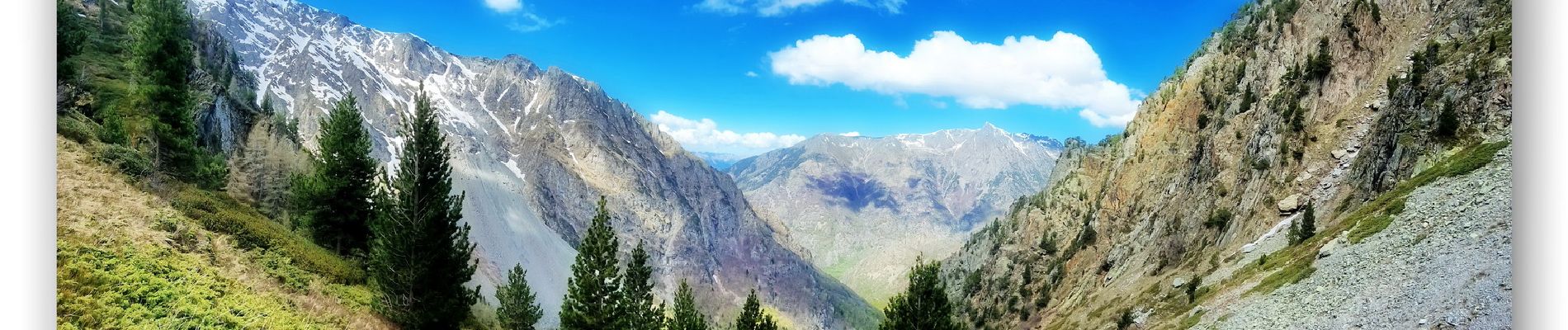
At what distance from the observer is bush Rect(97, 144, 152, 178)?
2036cm

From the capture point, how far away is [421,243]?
23.8m

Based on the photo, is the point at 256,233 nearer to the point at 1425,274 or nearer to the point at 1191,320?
the point at 1425,274

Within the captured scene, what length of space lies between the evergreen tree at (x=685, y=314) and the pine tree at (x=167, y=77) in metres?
21.8

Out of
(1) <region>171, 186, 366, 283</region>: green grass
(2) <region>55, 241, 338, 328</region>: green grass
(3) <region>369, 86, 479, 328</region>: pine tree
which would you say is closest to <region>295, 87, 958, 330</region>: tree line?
(3) <region>369, 86, 479, 328</region>: pine tree

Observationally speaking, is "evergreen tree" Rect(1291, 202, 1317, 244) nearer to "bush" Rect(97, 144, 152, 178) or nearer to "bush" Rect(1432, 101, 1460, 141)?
"bush" Rect(1432, 101, 1460, 141)

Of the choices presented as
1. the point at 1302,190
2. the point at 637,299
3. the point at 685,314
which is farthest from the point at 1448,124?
the point at 637,299

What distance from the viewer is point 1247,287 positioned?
27938 millimetres

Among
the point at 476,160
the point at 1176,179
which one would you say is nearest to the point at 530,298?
the point at 1176,179

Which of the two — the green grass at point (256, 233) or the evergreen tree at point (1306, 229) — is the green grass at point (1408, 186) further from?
the green grass at point (256, 233)

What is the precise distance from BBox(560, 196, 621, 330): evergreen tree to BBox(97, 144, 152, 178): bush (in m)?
14.3

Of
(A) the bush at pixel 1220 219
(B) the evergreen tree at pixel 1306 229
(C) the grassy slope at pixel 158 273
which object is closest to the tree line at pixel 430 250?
(C) the grassy slope at pixel 158 273

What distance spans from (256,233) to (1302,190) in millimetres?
49220

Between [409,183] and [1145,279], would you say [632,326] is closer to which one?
[409,183]
